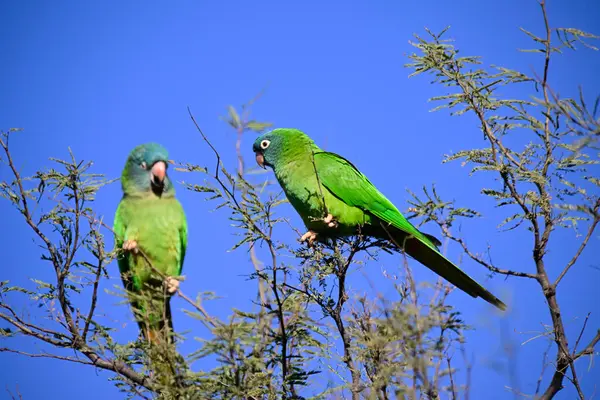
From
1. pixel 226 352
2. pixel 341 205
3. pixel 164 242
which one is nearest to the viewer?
pixel 226 352

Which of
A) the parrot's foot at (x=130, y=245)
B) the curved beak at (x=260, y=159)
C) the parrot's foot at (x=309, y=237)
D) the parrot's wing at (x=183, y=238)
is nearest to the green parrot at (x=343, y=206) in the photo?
the parrot's foot at (x=309, y=237)

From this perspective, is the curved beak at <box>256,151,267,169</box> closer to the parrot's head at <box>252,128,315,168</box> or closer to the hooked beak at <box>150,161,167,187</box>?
the parrot's head at <box>252,128,315,168</box>

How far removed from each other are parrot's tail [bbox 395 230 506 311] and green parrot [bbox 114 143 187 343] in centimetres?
180

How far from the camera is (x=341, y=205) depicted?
5.29 m

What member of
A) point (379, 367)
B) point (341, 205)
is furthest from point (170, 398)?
point (341, 205)

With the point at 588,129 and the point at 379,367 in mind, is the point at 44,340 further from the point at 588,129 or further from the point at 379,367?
the point at 588,129

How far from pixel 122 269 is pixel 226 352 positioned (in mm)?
1723

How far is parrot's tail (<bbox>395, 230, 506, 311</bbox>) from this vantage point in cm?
475

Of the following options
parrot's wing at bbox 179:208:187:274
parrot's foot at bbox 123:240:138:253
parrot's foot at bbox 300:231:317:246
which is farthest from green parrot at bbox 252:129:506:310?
parrot's foot at bbox 123:240:138:253

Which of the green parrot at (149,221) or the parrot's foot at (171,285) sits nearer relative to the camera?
the parrot's foot at (171,285)

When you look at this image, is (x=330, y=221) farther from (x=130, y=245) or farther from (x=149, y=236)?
(x=130, y=245)

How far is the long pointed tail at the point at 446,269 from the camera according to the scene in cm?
475

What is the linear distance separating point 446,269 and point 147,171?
2533 mm

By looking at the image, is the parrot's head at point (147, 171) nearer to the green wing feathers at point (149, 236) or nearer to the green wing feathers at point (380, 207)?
the green wing feathers at point (149, 236)
